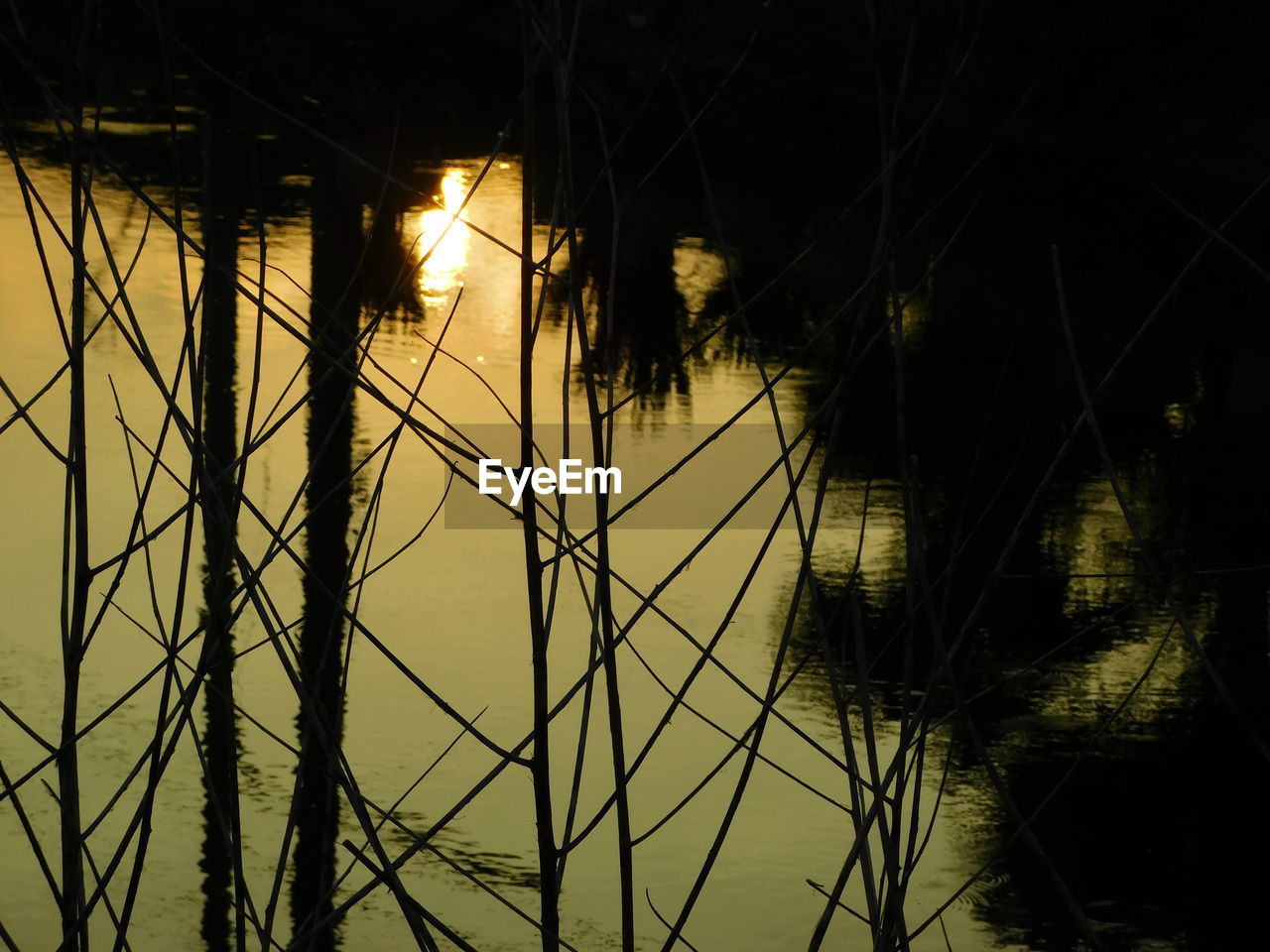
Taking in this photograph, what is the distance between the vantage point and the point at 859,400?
8273 mm

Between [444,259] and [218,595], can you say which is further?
[444,259]

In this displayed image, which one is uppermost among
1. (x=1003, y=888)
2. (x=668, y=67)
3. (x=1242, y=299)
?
(x=668, y=67)

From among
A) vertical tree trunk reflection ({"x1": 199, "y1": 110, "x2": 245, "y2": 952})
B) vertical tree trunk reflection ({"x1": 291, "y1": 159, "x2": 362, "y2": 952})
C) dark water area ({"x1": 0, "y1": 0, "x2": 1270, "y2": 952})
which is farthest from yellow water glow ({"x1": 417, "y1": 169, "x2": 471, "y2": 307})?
vertical tree trunk reflection ({"x1": 199, "y1": 110, "x2": 245, "y2": 952})

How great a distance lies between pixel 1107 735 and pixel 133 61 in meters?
15.8

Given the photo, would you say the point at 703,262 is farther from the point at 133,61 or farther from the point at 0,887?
the point at 133,61

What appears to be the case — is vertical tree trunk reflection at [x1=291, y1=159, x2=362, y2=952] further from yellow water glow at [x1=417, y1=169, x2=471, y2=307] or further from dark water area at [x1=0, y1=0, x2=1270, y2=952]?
yellow water glow at [x1=417, y1=169, x2=471, y2=307]

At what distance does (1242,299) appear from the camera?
1099 centimetres

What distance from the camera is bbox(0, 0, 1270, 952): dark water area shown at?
4.02ft

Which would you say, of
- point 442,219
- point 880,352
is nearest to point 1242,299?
point 880,352

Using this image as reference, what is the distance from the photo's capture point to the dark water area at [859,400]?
1225mm

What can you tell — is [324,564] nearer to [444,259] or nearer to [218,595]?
[218,595]

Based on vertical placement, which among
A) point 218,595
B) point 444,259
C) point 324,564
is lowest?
point 324,564

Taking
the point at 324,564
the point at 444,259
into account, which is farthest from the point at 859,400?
the point at 324,564

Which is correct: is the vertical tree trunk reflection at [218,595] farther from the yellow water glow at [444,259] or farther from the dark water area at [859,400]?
the yellow water glow at [444,259]
